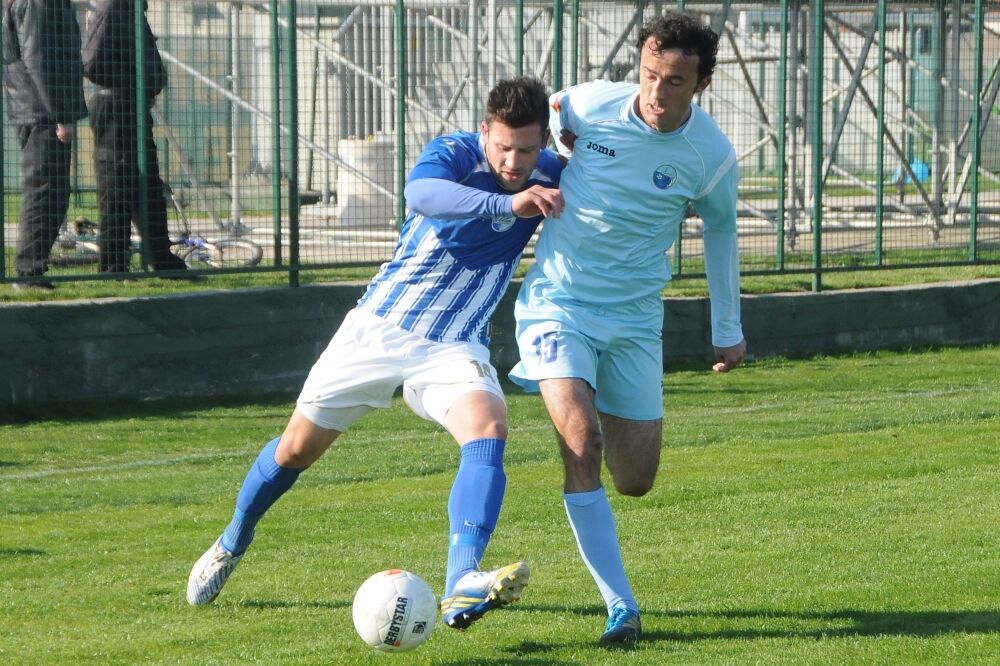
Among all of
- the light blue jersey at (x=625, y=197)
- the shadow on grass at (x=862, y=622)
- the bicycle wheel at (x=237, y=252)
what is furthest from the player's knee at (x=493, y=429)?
the bicycle wheel at (x=237, y=252)

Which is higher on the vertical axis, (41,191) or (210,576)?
(41,191)

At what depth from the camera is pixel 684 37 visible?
5449mm

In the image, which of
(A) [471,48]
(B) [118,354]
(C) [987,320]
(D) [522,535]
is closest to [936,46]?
(C) [987,320]

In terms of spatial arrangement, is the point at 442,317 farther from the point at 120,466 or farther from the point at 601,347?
the point at 120,466

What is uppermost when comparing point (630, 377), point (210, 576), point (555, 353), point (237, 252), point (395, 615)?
point (555, 353)

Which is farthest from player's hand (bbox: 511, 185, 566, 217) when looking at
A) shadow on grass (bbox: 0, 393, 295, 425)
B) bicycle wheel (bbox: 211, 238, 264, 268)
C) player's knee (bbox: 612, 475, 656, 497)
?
bicycle wheel (bbox: 211, 238, 264, 268)

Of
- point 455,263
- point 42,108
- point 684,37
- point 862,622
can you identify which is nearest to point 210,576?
point 455,263

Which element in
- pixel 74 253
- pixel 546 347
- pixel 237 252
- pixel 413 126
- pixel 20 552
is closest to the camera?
pixel 546 347

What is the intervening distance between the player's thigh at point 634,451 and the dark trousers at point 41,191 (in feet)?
20.5

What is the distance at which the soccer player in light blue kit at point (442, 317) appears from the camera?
5.27 meters

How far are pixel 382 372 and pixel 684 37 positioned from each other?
1.57 m

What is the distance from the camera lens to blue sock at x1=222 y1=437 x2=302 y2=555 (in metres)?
5.87

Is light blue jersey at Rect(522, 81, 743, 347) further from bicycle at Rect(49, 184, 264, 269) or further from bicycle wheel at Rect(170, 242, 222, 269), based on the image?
bicycle wheel at Rect(170, 242, 222, 269)

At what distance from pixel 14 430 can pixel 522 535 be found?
4.08 metres
